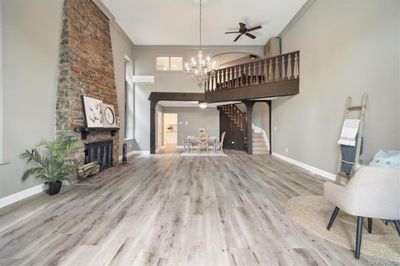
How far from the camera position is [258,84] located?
23.1 feet

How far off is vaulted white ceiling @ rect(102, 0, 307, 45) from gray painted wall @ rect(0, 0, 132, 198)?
2.62 m

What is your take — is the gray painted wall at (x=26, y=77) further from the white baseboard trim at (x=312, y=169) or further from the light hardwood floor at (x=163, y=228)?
the white baseboard trim at (x=312, y=169)

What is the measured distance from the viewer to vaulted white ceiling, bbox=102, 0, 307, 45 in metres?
5.88

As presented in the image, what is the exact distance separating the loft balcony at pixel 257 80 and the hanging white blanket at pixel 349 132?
2588 millimetres

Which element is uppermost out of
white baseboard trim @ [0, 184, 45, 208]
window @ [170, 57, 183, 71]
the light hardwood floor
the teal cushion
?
window @ [170, 57, 183, 71]

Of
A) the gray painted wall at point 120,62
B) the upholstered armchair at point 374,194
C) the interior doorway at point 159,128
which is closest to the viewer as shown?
the upholstered armchair at point 374,194

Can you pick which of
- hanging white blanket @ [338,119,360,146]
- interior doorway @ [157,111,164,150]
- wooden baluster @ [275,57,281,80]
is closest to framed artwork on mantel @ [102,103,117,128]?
interior doorway @ [157,111,164,150]

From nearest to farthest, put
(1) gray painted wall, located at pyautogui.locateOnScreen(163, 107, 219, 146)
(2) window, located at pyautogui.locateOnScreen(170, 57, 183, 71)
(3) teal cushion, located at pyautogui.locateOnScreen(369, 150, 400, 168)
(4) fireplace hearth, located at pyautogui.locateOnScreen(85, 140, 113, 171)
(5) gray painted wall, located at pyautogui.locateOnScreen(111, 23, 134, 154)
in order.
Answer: (3) teal cushion, located at pyautogui.locateOnScreen(369, 150, 400, 168), (4) fireplace hearth, located at pyautogui.locateOnScreen(85, 140, 113, 171), (5) gray painted wall, located at pyautogui.locateOnScreen(111, 23, 134, 154), (2) window, located at pyautogui.locateOnScreen(170, 57, 183, 71), (1) gray painted wall, located at pyautogui.locateOnScreen(163, 107, 219, 146)

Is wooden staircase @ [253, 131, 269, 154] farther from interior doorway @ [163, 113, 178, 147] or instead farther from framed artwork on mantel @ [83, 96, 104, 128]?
framed artwork on mantel @ [83, 96, 104, 128]

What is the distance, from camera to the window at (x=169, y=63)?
29.9 feet

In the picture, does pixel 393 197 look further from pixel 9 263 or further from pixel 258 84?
pixel 258 84

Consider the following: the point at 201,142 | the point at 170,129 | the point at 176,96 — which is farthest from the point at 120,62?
the point at 170,129

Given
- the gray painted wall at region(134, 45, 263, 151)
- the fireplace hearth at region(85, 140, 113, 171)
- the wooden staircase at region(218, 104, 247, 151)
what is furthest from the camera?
the wooden staircase at region(218, 104, 247, 151)

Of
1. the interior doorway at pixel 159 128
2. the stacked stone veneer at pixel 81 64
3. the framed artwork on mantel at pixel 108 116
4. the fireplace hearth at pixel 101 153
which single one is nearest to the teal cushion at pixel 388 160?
the stacked stone veneer at pixel 81 64
